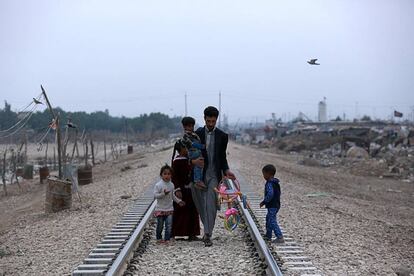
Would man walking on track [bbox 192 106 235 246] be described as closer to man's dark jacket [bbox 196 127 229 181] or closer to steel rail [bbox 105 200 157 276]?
man's dark jacket [bbox 196 127 229 181]

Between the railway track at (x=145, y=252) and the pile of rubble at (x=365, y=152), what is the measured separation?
2217cm

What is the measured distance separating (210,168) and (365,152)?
36.2 m

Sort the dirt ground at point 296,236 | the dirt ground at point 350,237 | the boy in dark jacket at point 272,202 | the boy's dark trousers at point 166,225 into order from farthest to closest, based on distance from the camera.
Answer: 1. the boy's dark trousers at point 166,225
2. the boy in dark jacket at point 272,202
3. the dirt ground at point 296,236
4. the dirt ground at point 350,237

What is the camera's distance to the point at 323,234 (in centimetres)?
826

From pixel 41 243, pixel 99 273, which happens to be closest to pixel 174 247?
pixel 99 273

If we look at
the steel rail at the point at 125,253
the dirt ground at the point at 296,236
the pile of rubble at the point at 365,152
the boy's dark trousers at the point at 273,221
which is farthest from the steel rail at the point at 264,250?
the pile of rubble at the point at 365,152

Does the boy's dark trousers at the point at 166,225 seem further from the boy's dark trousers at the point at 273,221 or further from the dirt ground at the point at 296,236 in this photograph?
the boy's dark trousers at the point at 273,221

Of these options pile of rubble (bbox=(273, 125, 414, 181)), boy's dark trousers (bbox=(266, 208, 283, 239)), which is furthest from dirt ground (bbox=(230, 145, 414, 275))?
pile of rubble (bbox=(273, 125, 414, 181))

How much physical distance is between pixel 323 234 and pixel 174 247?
267 cm

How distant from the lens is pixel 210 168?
6.90 meters

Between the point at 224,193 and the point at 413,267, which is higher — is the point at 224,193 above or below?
above

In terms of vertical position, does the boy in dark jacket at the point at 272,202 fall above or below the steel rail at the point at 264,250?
above

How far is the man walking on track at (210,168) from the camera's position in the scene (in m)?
6.85

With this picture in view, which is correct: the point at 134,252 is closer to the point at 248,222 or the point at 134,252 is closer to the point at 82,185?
the point at 248,222
